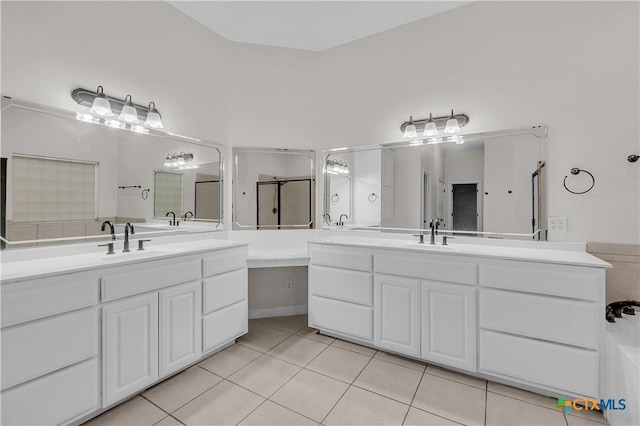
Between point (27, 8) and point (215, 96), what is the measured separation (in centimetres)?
135

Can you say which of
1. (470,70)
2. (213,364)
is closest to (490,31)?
(470,70)

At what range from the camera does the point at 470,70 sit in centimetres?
241

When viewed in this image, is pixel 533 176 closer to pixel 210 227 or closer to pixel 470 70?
pixel 470 70

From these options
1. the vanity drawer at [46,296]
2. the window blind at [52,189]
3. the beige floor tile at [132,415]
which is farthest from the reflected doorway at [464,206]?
the window blind at [52,189]

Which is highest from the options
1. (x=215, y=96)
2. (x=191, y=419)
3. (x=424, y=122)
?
(x=215, y=96)

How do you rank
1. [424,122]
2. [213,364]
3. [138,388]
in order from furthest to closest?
[424,122] → [213,364] → [138,388]

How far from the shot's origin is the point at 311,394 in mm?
1809

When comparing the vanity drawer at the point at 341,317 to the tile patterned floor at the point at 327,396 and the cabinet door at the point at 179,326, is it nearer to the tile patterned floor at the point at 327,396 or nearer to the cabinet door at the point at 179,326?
the tile patterned floor at the point at 327,396

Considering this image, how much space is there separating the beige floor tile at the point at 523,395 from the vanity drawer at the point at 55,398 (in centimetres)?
243

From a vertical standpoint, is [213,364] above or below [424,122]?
below

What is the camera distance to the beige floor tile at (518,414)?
1562 millimetres

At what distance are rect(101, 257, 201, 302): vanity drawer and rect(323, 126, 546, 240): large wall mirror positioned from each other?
1550 millimetres

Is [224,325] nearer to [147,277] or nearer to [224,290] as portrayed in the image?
[224,290]

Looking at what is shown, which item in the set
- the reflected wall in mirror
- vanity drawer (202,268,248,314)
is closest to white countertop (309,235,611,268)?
the reflected wall in mirror
